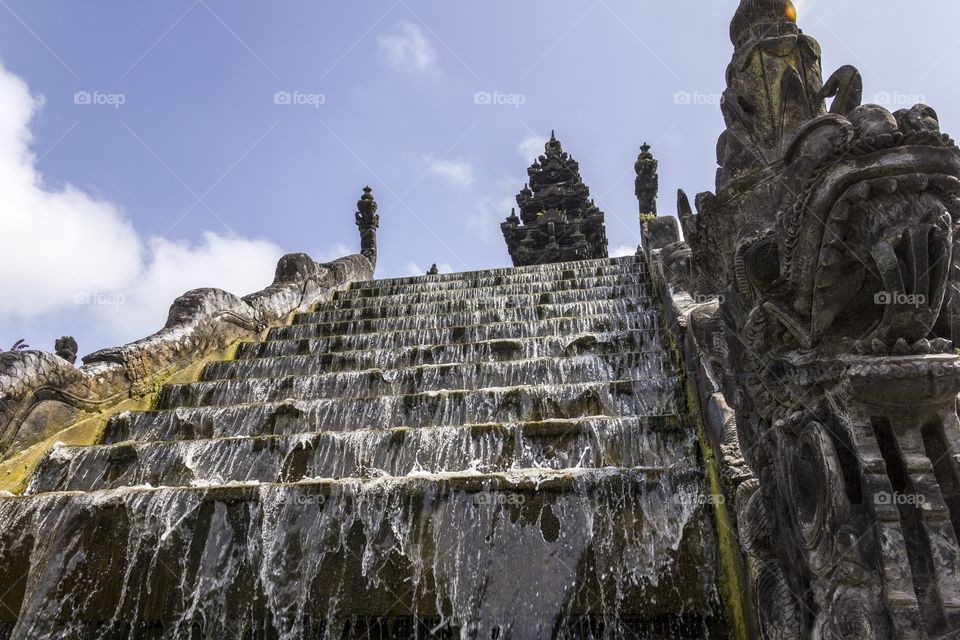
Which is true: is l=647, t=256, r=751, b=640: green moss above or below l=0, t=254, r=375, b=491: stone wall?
below

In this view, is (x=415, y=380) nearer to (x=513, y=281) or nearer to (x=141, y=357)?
(x=141, y=357)

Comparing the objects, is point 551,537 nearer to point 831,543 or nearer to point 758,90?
point 831,543

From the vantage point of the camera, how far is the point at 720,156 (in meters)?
4.63

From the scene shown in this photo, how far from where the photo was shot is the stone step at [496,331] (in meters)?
7.67

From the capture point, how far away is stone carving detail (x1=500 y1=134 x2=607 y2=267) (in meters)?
19.5

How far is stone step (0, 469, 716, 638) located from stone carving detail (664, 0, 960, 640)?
1142 mm

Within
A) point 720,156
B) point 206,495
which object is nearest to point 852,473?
point 720,156

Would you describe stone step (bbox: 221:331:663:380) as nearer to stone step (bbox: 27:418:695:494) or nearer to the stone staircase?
the stone staircase

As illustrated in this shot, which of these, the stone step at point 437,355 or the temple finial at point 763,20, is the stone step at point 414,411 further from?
the temple finial at point 763,20

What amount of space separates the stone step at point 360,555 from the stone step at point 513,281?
22.3 feet

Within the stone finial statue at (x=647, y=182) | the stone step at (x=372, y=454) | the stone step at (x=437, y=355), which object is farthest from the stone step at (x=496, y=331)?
the stone finial statue at (x=647, y=182)

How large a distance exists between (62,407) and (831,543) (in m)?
6.54

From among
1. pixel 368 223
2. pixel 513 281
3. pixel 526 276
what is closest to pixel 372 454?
pixel 513 281

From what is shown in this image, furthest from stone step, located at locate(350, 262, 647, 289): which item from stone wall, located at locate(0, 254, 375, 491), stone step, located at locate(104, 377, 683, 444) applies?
stone step, located at locate(104, 377, 683, 444)
